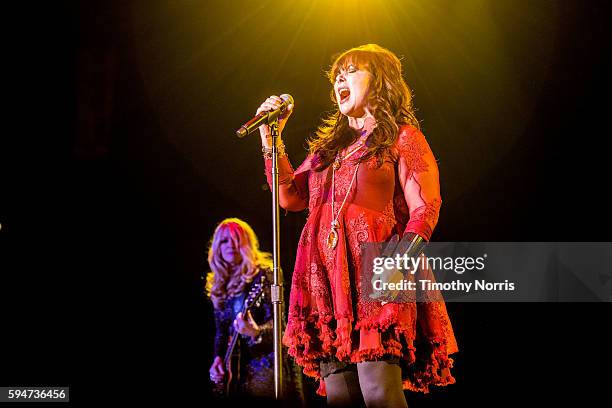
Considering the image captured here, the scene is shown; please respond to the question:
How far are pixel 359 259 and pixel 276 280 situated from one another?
0.90 ft

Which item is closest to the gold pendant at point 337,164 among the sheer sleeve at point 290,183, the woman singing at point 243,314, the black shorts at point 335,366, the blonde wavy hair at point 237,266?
the sheer sleeve at point 290,183

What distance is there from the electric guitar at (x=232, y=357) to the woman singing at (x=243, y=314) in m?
0.01

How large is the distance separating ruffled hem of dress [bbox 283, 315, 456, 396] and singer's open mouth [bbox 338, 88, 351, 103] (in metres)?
0.67

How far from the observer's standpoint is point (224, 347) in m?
4.16

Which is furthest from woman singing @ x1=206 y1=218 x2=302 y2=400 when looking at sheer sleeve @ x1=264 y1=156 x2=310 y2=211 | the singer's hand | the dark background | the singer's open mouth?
the singer's open mouth

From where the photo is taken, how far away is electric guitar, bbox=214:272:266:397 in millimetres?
4062

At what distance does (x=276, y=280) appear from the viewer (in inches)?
84.9

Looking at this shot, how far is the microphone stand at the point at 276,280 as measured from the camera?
206cm

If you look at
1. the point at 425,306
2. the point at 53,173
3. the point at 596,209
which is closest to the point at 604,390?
the point at 596,209

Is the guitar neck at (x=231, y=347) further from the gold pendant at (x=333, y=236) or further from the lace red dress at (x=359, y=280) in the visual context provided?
the gold pendant at (x=333, y=236)

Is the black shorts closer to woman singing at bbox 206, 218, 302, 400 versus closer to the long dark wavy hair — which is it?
the long dark wavy hair

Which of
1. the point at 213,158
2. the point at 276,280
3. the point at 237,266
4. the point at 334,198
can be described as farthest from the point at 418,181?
the point at 213,158

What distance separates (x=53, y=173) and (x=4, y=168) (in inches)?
11.8

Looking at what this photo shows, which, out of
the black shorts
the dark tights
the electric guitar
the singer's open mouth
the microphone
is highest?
the singer's open mouth
